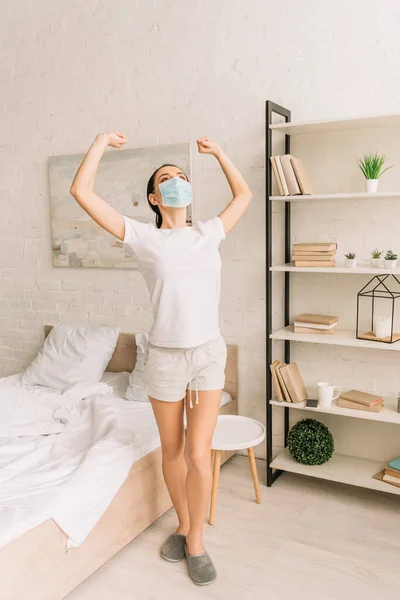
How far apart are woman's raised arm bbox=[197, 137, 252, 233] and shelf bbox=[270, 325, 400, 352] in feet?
2.61

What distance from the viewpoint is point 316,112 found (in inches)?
116

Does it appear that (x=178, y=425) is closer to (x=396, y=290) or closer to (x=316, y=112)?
(x=396, y=290)

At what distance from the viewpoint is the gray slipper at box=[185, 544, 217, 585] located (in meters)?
2.17

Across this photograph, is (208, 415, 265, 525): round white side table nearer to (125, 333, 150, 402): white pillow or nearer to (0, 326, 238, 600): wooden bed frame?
(0, 326, 238, 600): wooden bed frame

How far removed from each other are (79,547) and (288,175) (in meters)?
1.84

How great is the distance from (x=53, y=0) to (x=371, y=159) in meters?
2.36

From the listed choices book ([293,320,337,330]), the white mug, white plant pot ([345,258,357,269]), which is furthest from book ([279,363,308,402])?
white plant pot ([345,258,357,269])

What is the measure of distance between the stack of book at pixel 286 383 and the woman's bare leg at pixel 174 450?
76cm

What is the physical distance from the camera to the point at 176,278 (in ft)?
6.88

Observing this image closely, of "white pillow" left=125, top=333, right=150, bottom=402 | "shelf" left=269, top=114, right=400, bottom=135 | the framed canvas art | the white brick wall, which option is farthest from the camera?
the framed canvas art

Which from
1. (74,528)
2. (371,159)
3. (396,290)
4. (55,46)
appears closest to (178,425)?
(74,528)

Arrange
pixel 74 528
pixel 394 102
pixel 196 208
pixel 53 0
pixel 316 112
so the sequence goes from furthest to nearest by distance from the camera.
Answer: pixel 53 0, pixel 196 208, pixel 316 112, pixel 394 102, pixel 74 528

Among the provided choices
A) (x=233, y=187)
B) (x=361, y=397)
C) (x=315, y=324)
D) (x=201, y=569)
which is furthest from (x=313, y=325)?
(x=201, y=569)

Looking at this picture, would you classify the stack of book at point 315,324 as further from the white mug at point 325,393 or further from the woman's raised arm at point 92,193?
the woman's raised arm at point 92,193
